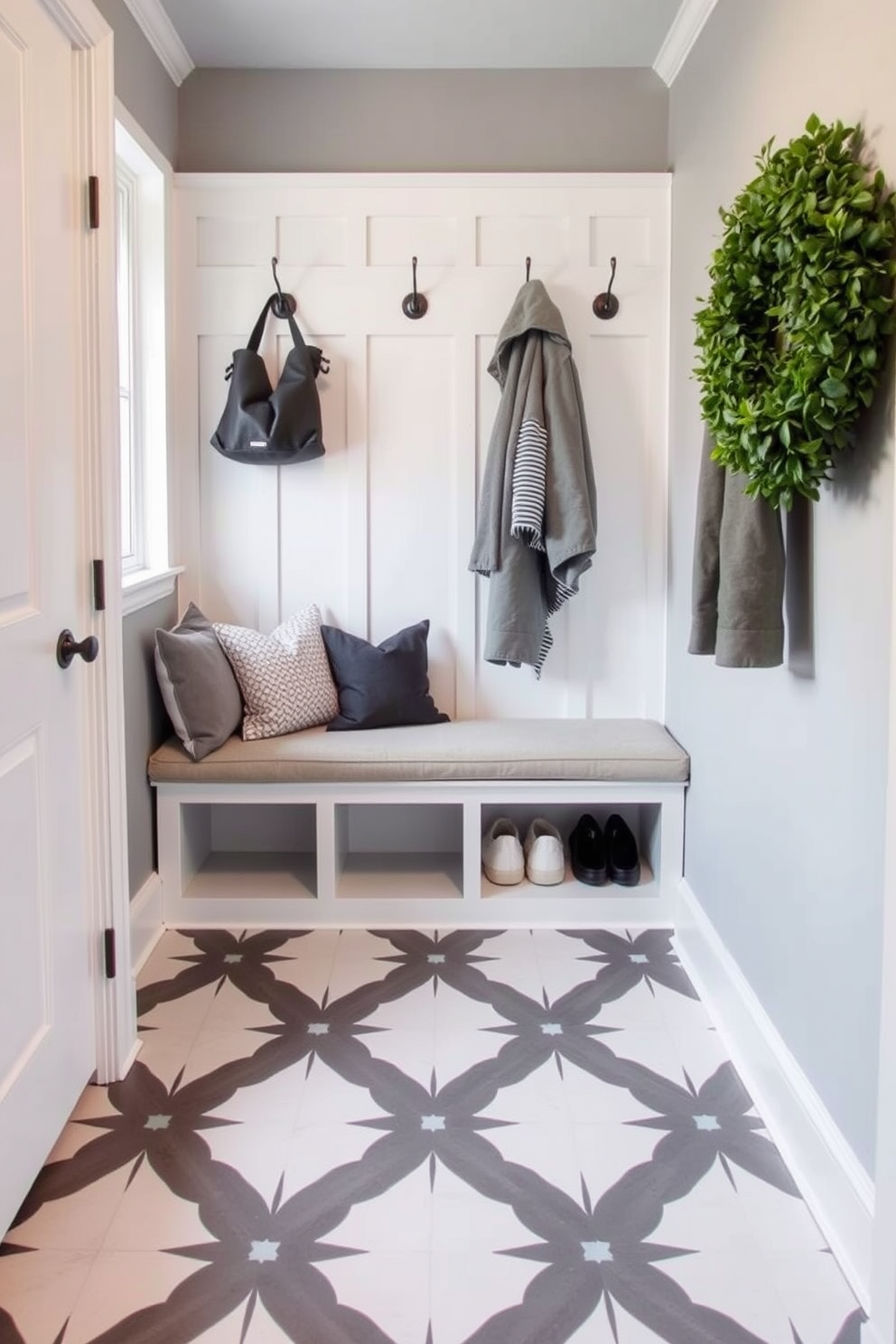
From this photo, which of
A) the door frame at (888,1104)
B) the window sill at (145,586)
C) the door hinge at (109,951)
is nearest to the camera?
the door frame at (888,1104)

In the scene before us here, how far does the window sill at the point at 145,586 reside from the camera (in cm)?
279

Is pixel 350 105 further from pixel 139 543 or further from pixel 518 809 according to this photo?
pixel 518 809

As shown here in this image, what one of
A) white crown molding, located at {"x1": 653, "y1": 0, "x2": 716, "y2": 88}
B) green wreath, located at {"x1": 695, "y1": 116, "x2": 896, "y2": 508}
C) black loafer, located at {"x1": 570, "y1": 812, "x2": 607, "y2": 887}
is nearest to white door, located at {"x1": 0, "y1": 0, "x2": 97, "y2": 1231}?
green wreath, located at {"x1": 695, "y1": 116, "x2": 896, "y2": 508}

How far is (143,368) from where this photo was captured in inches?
125

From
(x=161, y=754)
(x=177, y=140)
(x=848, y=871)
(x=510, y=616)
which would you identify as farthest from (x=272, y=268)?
(x=848, y=871)

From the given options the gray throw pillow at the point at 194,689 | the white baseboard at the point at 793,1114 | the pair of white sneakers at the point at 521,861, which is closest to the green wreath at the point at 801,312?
the white baseboard at the point at 793,1114

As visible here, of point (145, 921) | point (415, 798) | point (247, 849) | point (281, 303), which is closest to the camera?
point (145, 921)

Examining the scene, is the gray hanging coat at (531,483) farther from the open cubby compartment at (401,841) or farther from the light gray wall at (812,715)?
the open cubby compartment at (401,841)

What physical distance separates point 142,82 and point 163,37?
184mm

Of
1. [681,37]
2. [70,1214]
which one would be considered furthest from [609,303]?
[70,1214]

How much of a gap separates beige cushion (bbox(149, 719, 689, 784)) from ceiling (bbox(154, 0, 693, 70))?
1.93m

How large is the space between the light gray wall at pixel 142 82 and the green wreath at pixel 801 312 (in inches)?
65.0

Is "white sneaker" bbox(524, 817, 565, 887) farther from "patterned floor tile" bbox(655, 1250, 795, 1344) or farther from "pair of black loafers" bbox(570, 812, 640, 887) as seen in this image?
"patterned floor tile" bbox(655, 1250, 795, 1344)

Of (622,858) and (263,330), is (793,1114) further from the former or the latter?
(263,330)
